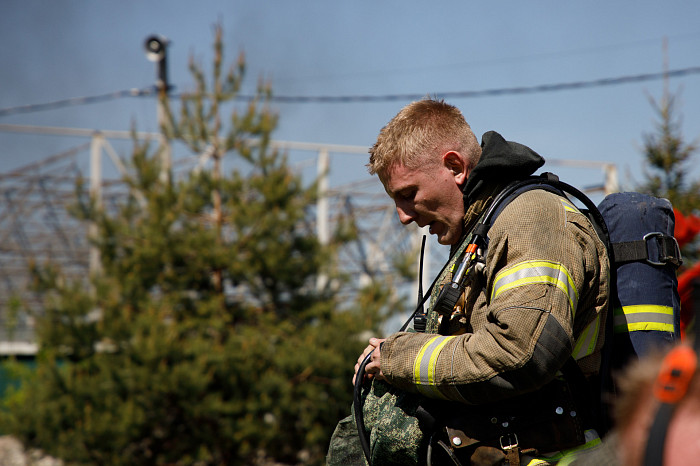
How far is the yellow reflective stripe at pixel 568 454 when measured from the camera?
86.4 inches

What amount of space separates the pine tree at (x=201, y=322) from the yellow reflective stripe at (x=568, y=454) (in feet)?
26.2

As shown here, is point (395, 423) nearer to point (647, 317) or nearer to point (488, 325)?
point (488, 325)

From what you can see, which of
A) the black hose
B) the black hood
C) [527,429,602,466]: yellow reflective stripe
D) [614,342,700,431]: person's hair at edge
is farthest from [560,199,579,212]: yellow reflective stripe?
[614,342,700,431]: person's hair at edge

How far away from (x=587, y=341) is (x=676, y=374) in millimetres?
1521

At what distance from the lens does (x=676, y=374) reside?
854 mm

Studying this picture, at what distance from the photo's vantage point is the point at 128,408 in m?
9.64

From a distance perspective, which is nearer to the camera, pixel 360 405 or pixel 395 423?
pixel 395 423

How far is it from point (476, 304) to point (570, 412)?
416 mm

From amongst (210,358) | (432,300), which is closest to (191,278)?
(210,358)

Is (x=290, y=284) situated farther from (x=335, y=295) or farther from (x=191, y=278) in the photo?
(x=191, y=278)

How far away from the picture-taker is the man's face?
2564 mm

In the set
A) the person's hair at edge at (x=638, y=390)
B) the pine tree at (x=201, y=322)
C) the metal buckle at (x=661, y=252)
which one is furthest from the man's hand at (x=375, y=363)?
the pine tree at (x=201, y=322)

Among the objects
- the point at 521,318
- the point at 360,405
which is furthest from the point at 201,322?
the point at 521,318

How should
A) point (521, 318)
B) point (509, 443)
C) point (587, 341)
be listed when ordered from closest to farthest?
point (521, 318) → point (509, 443) → point (587, 341)
